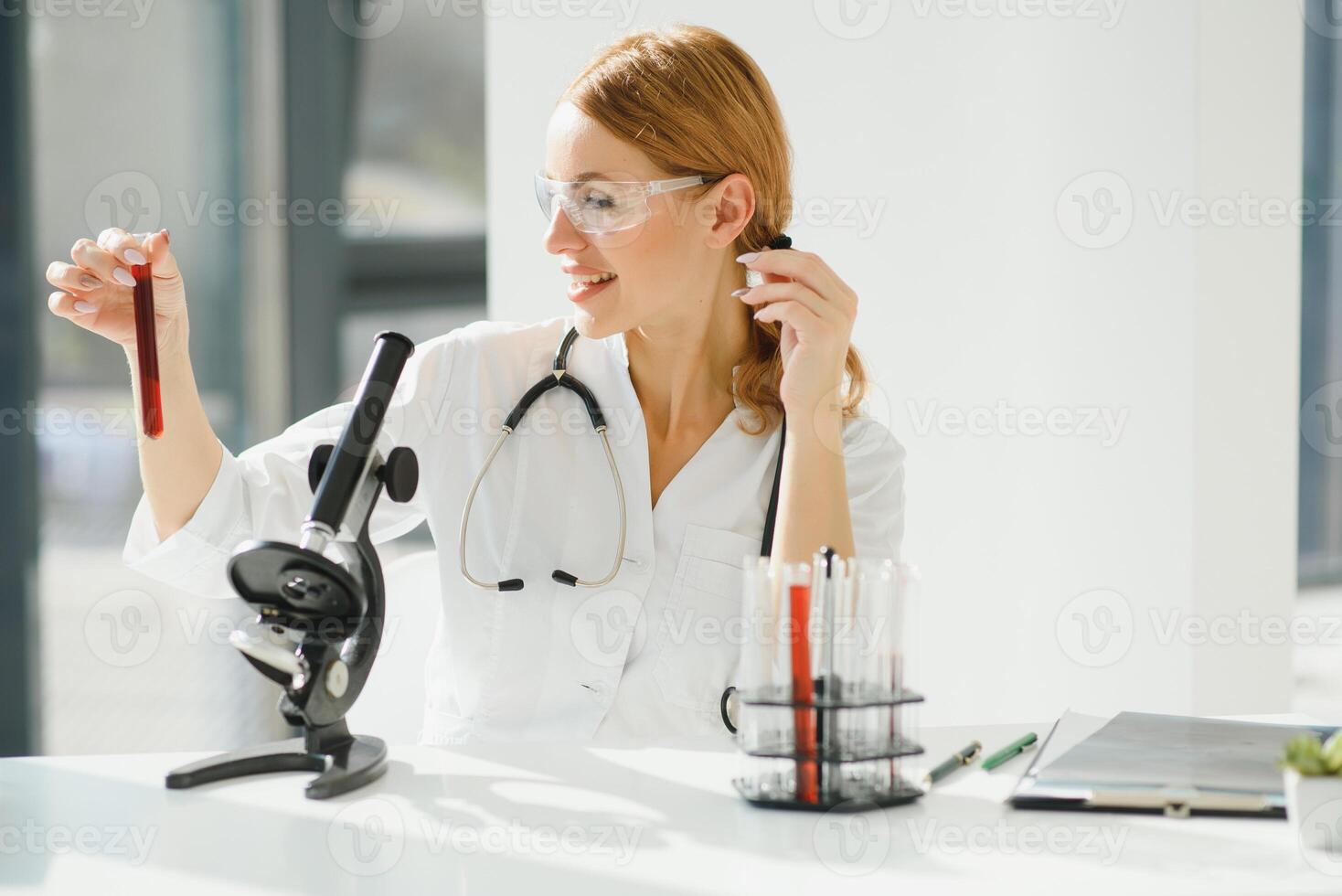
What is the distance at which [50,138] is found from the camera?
310 centimetres

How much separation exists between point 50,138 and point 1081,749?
9.80 feet

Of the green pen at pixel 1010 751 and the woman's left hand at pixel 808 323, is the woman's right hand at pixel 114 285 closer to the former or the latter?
the woman's left hand at pixel 808 323

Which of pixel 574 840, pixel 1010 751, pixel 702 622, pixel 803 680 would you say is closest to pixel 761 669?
pixel 803 680

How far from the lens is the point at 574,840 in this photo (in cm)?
103

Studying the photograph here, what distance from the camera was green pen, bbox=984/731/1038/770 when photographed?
123 cm

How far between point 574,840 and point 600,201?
0.94m

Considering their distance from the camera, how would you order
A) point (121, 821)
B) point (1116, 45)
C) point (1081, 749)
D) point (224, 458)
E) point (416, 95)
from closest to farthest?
point (121, 821)
point (1081, 749)
point (224, 458)
point (1116, 45)
point (416, 95)

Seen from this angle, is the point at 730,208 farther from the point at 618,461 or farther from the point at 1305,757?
the point at 1305,757

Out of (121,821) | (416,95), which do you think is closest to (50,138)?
(416,95)

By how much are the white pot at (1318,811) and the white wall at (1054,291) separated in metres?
1.40

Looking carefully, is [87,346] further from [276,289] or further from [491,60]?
[491,60]

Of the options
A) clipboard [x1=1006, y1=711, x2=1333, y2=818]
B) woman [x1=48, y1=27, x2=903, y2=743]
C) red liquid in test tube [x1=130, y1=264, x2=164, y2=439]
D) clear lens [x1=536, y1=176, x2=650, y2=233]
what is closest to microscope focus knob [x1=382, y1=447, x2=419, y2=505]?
red liquid in test tube [x1=130, y1=264, x2=164, y2=439]

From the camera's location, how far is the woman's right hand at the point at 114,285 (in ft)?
4.54

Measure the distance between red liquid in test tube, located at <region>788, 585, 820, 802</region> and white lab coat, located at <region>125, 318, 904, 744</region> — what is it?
0.61m
